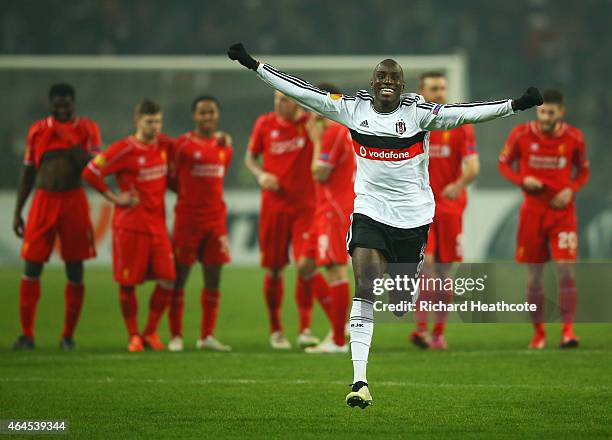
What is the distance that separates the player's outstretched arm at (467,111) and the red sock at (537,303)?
3979 mm

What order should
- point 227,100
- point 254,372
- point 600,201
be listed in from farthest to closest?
point 600,201 → point 227,100 → point 254,372

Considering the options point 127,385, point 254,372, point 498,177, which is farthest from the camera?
point 498,177

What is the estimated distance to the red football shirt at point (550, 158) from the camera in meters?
11.1

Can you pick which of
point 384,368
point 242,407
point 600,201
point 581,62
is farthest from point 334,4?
point 242,407

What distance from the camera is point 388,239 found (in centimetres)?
751

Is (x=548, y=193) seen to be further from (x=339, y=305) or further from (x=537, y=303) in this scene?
(x=339, y=305)

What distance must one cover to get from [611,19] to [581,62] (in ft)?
4.61

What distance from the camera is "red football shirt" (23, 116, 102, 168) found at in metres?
10.9

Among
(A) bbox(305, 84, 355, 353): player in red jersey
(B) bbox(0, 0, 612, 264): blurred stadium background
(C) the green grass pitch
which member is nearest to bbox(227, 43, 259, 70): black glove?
(C) the green grass pitch

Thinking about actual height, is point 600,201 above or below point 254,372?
above

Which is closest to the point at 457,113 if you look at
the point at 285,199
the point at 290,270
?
the point at 285,199

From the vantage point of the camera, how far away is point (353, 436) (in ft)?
21.1

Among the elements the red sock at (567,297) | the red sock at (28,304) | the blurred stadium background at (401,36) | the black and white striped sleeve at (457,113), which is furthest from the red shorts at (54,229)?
the blurred stadium background at (401,36)

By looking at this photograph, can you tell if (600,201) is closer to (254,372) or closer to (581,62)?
(581,62)
